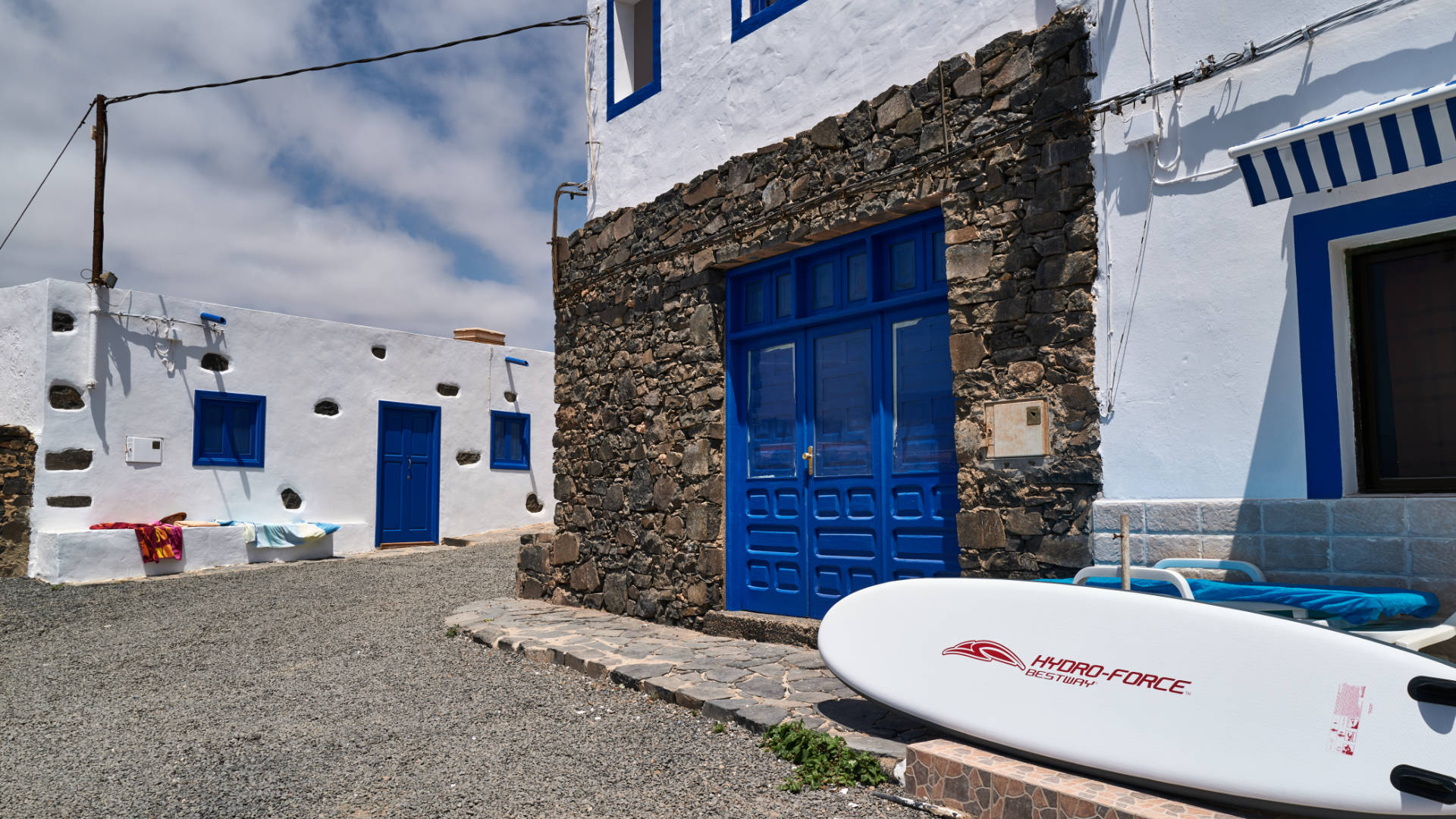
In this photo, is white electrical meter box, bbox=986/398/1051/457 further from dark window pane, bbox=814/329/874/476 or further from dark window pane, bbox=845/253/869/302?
dark window pane, bbox=845/253/869/302

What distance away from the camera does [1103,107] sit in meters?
4.04

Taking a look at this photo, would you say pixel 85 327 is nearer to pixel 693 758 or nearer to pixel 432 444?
pixel 432 444

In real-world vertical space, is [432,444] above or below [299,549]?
above

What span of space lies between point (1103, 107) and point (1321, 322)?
4.22ft

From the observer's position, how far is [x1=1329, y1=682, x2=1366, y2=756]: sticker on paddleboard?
2.31 m

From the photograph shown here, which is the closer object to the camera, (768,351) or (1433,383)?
(1433,383)

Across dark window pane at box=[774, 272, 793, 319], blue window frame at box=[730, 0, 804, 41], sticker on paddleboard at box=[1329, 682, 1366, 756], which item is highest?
blue window frame at box=[730, 0, 804, 41]

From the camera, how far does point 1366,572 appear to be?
321cm

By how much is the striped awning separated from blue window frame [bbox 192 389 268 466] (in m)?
10.6

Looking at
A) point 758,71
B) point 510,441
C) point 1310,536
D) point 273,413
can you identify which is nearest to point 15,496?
point 273,413

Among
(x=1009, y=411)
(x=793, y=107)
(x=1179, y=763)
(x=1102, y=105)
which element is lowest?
(x=1179, y=763)

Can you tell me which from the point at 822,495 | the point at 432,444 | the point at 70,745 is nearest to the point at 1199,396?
the point at 822,495

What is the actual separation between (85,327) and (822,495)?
8.37 m

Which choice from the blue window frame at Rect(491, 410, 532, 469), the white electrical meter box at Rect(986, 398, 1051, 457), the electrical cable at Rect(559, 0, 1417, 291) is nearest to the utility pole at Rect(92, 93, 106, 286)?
the blue window frame at Rect(491, 410, 532, 469)
